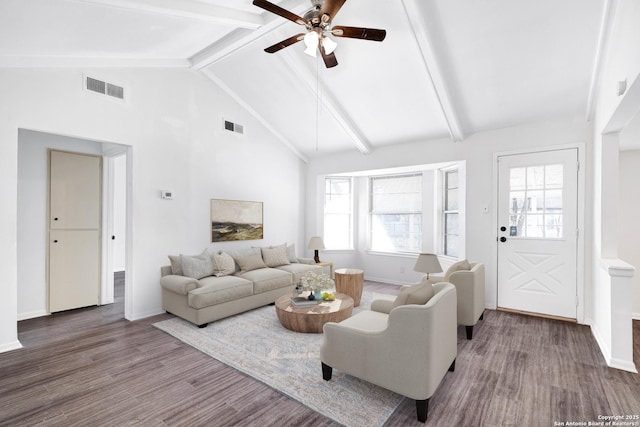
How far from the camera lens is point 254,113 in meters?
5.59

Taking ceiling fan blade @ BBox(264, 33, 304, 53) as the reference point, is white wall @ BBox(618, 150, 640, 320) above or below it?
below

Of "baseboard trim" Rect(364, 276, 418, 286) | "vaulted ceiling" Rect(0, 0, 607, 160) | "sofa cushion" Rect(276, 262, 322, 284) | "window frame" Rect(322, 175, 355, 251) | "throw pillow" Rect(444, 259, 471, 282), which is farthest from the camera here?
"window frame" Rect(322, 175, 355, 251)

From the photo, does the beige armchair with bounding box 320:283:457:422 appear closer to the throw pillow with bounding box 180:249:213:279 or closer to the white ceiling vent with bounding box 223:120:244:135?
the throw pillow with bounding box 180:249:213:279

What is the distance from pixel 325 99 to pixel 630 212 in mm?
4565

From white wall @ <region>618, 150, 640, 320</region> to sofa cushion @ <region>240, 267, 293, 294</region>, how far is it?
479 cm

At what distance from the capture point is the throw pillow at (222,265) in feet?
Answer: 14.5

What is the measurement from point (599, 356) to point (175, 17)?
5472 millimetres

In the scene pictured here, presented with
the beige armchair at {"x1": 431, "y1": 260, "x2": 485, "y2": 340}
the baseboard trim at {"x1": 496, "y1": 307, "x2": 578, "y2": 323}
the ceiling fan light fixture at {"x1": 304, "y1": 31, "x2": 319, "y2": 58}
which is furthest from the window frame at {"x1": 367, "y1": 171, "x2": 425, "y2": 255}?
the ceiling fan light fixture at {"x1": 304, "y1": 31, "x2": 319, "y2": 58}

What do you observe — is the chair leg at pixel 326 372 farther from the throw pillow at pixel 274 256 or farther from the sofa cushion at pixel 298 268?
the throw pillow at pixel 274 256

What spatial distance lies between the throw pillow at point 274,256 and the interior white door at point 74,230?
2.56m

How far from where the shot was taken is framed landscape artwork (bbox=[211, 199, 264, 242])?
5043 millimetres

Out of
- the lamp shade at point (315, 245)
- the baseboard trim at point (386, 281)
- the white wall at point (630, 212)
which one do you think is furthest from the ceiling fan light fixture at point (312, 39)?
the baseboard trim at point (386, 281)

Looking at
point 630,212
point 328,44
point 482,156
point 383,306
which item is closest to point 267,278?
point 383,306

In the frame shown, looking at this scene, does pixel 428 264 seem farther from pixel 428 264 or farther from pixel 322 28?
pixel 322 28
